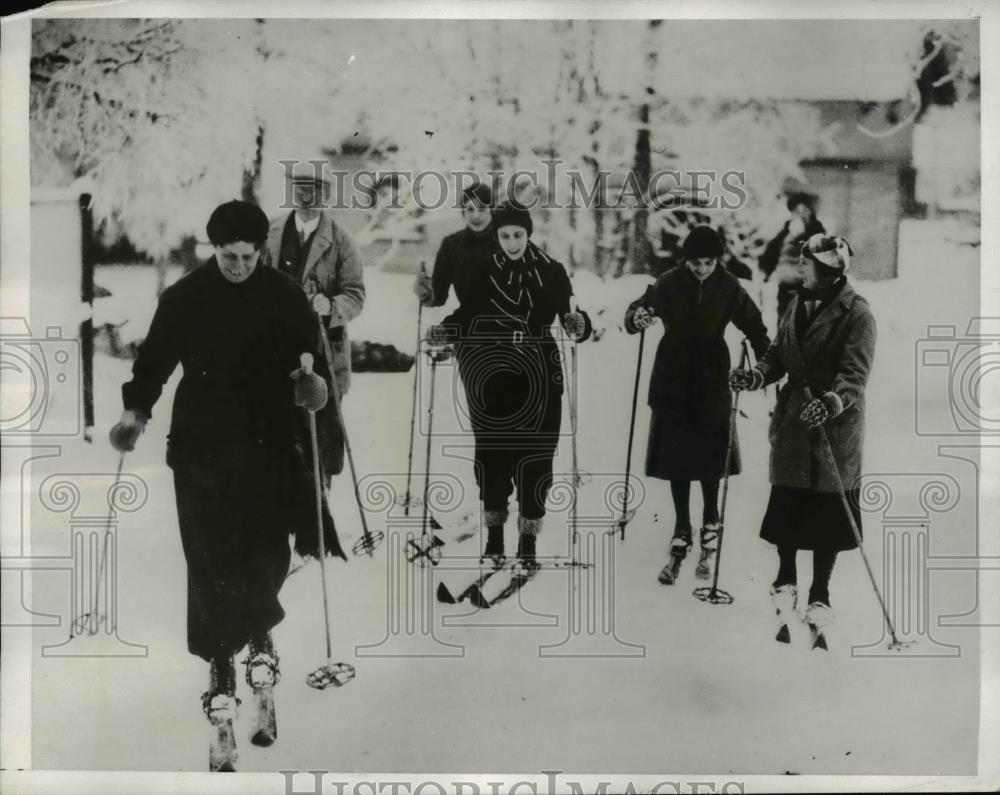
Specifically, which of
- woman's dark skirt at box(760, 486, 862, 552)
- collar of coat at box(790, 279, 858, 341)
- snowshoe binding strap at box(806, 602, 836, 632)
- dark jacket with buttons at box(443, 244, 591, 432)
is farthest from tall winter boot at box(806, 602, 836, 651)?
dark jacket with buttons at box(443, 244, 591, 432)

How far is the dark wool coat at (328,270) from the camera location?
2.50 m

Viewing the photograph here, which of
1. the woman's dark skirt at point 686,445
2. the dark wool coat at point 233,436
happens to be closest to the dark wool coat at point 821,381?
the woman's dark skirt at point 686,445

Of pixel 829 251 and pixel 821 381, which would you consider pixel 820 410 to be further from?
pixel 829 251

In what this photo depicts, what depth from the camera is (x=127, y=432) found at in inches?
98.9

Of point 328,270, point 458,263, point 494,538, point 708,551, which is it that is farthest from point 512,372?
point 708,551

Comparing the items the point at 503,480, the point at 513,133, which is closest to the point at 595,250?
the point at 513,133

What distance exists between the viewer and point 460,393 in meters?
2.51

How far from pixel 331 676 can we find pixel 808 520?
1199 mm

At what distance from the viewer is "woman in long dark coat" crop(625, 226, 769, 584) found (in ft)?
8.23

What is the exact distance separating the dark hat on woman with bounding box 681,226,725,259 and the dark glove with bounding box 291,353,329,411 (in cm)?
92

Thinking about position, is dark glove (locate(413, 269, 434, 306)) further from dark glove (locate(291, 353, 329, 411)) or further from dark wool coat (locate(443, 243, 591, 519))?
dark glove (locate(291, 353, 329, 411))

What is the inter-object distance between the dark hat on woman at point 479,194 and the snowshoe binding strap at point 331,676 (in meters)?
1.14

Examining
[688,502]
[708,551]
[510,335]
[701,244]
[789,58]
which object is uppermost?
[789,58]

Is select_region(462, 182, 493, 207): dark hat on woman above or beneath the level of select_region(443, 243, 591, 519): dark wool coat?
above
